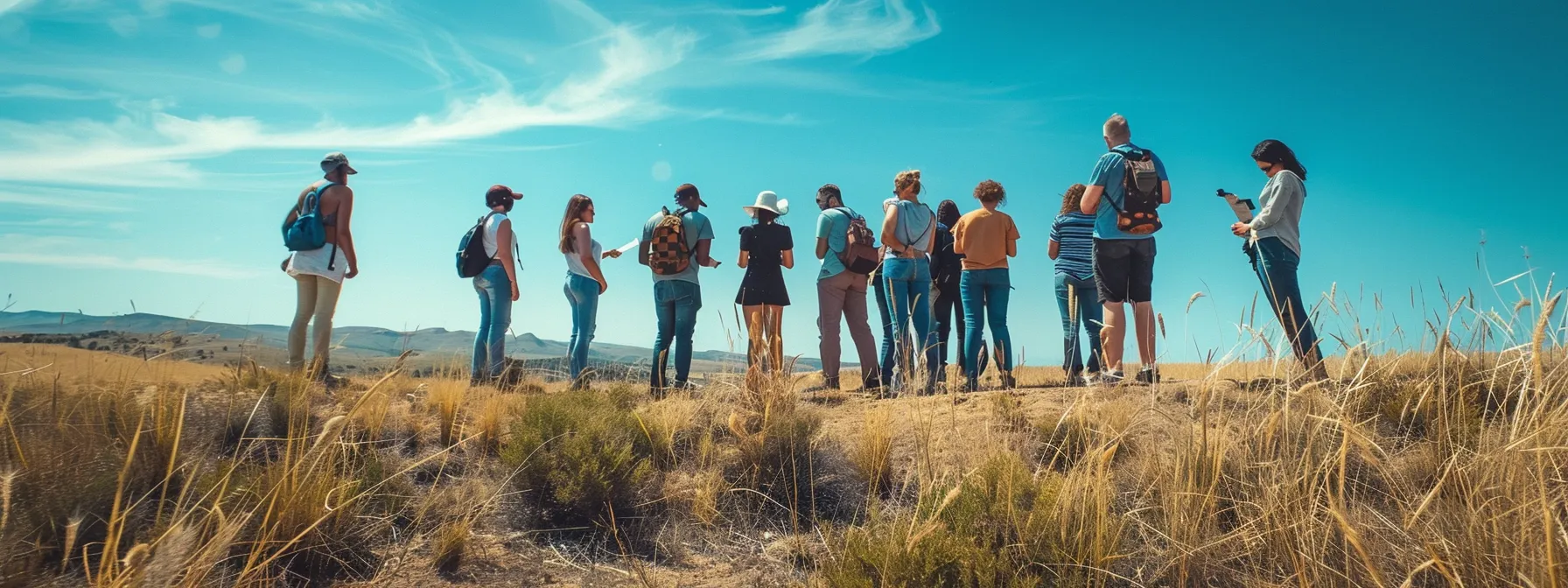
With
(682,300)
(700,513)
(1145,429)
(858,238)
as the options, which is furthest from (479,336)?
(1145,429)

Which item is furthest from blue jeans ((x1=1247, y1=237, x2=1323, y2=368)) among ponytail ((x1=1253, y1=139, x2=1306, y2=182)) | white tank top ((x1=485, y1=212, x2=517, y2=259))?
white tank top ((x1=485, y1=212, x2=517, y2=259))

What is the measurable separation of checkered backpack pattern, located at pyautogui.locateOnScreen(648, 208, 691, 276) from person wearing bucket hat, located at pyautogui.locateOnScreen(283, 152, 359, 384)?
2663 mm

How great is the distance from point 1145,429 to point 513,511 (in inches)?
137

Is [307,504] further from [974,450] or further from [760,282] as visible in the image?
[760,282]

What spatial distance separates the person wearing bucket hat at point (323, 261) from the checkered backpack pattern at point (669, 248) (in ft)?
8.74

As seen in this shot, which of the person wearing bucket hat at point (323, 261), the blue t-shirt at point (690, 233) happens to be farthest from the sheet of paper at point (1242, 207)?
the person wearing bucket hat at point (323, 261)

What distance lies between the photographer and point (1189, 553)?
2688 millimetres

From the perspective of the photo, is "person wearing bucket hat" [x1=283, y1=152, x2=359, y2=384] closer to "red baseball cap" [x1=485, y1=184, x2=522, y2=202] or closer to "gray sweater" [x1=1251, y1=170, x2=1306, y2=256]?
"red baseball cap" [x1=485, y1=184, x2=522, y2=202]

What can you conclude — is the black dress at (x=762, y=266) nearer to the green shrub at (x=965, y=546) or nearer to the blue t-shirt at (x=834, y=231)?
the blue t-shirt at (x=834, y=231)

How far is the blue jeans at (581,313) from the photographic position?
287 inches

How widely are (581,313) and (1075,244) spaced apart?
4.57 metres

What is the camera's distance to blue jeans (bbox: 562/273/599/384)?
730cm

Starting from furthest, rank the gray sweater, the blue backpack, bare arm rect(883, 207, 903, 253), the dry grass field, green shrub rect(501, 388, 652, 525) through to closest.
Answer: bare arm rect(883, 207, 903, 253) → the blue backpack → the gray sweater → green shrub rect(501, 388, 652, 525) → the dry grass field

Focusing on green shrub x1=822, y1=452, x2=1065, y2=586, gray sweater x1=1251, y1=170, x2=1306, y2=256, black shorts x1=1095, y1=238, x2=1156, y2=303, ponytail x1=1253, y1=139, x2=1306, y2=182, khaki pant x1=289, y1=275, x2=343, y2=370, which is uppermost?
ponytail x1=1253, y1=139, x2=1306, y2=182
